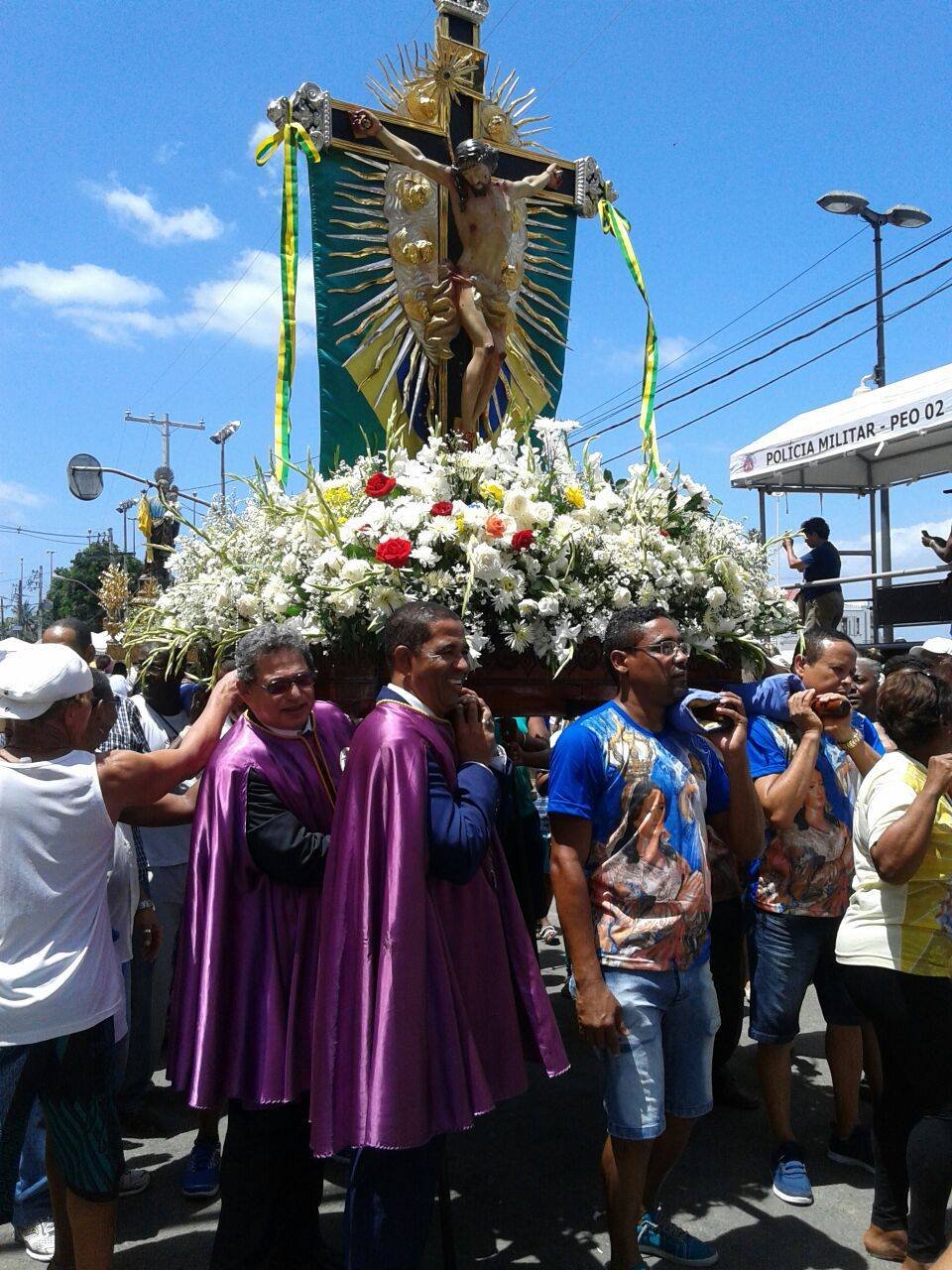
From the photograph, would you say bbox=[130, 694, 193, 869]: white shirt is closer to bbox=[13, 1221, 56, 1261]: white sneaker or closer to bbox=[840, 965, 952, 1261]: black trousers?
bbox=[13, 1221, 56, 1261]: white sneaker

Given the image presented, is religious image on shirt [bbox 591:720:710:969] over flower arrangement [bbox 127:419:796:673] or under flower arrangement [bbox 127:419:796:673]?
under

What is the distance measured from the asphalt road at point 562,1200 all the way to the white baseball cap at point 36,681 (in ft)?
5.94

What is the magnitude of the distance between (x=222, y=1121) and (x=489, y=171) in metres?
4.40

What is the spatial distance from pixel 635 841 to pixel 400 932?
2.59ft

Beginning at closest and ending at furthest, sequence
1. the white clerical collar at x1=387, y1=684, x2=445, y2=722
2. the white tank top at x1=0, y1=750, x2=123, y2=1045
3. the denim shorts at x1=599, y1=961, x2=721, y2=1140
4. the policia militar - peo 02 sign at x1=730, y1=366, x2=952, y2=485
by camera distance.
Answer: the white tank top at x1=0, y1=750, x2=123, y2=1045, the white clerical collar at x1=387, y1=684, x2=445, y2=722, the denim shorts at x1=599, y1=961, x2=721, y2=1140, the policia militar - peo 02 sign at x1=730, y1=366, x2=952, y2=485

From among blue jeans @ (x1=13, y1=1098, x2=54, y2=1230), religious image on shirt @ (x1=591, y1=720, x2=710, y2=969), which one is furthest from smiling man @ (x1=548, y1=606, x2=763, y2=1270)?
blue jeans @ (x1=13, y1=1098, x2=54, y2=1230)

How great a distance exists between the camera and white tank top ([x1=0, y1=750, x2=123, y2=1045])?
2.48 m

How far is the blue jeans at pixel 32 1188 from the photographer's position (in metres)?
3.30

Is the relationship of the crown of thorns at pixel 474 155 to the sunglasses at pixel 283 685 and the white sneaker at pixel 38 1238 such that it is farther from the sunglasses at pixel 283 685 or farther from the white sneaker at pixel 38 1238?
the white sneaker at pixel 38 1238

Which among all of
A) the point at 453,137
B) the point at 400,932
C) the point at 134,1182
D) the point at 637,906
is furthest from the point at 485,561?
the point at 453,137

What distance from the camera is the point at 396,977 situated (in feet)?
7.68

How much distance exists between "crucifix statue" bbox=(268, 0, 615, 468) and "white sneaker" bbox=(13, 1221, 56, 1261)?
3.20m

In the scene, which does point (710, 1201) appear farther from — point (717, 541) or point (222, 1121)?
point (717, 541)

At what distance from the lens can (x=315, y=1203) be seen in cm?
296
